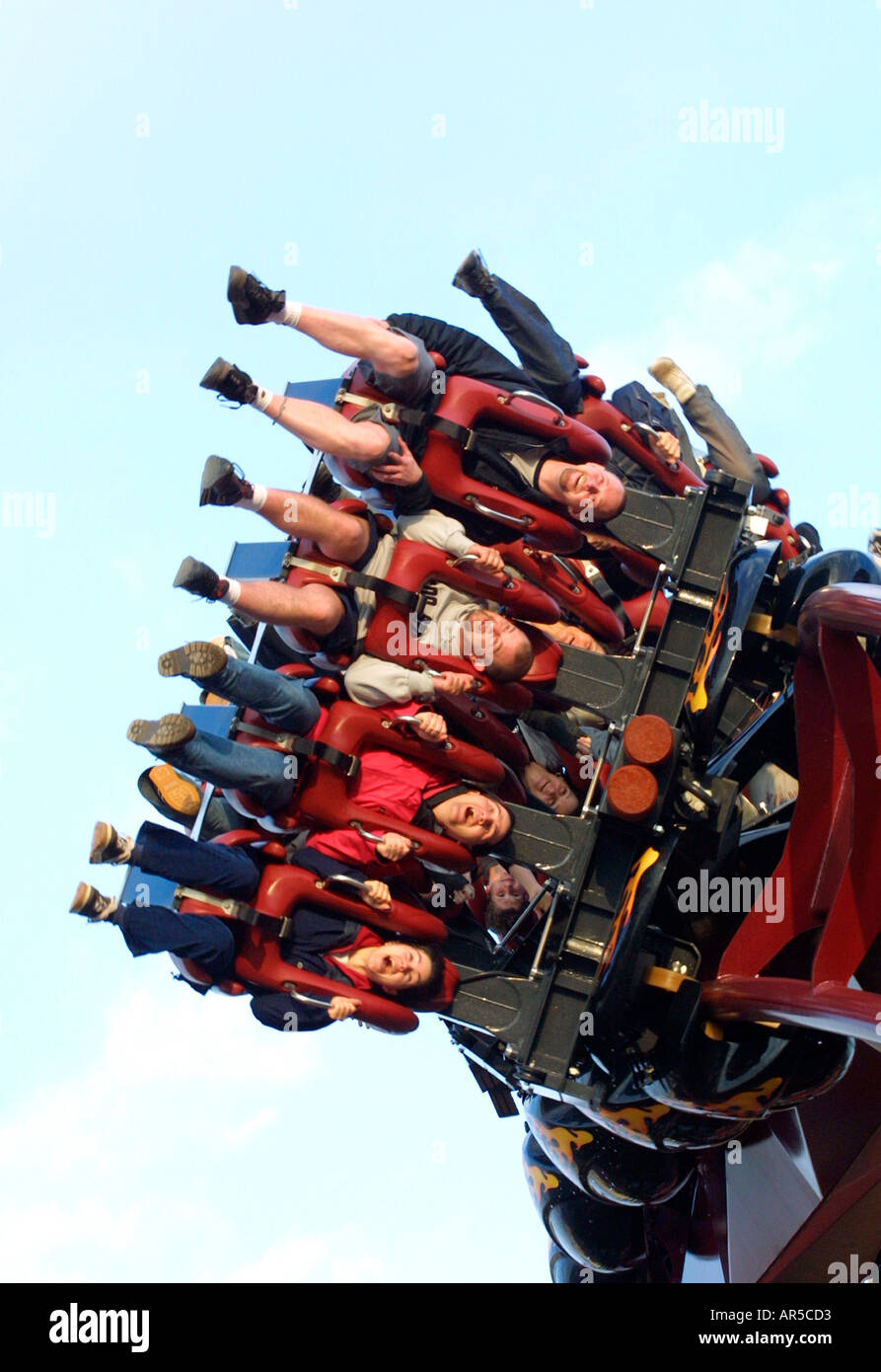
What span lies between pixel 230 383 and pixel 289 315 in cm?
56

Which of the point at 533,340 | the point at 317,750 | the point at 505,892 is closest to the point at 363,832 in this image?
the point at 317,750

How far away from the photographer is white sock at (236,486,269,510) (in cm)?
840

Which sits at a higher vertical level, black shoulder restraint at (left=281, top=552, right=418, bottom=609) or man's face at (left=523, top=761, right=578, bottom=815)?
black shoulder restraint at (left=281, top=552, right=418, bottom=609)

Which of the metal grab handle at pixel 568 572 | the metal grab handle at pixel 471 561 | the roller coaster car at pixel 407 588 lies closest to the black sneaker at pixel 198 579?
the roller coaster car at pixel 407 588

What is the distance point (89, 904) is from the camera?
323 inches

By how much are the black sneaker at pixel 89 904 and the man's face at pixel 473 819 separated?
1.87 meters

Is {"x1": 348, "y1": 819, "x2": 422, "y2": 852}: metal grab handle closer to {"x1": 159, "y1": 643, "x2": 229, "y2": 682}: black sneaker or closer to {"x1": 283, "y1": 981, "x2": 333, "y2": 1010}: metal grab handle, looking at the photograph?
{"x1": 283, "y1": 981, "x2": 333, "y2": 1010}: metal grab handle

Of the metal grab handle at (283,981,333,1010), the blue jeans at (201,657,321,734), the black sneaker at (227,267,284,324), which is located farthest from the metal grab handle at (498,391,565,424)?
the metal grab handle at (283,981,333,1010)

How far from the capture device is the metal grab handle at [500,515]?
9219mm

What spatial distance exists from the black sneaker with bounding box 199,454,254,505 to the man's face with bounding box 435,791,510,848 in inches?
80.3

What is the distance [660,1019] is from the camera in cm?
865
